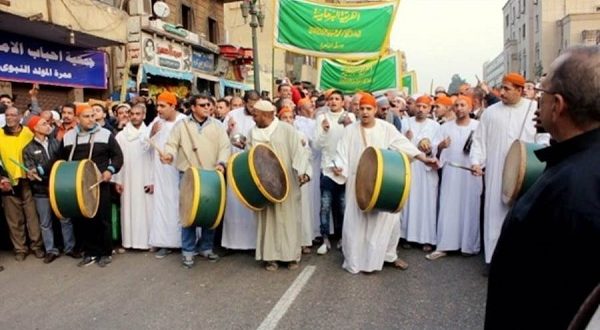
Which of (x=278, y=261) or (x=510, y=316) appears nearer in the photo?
(x=510, y=316)

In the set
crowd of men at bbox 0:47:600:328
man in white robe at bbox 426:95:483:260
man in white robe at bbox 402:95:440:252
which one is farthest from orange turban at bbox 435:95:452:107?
man in white robe at bbox 426:95:483:260

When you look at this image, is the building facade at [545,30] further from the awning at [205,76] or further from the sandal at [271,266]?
the sandal at [271,266]

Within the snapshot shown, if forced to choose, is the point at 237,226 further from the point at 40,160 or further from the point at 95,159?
the point at 40,160

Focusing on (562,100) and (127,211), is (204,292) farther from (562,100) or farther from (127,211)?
(562,100)

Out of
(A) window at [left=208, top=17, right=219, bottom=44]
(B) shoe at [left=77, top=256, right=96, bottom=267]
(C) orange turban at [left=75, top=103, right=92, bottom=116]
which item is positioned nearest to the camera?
(B) shoe at [left=77, top=256, right=96, bottom=267]

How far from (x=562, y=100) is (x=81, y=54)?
13.5m

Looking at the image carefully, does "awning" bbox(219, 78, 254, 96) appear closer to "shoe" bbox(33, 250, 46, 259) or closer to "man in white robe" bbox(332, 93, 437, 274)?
"shoe" bbox(33, 250, 46, 259)

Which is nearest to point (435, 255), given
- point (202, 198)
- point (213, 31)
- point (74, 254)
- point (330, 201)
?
point (330, 201)

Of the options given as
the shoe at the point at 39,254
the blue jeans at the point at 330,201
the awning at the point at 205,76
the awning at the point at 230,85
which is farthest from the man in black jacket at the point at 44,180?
the awning at the point at 230,85

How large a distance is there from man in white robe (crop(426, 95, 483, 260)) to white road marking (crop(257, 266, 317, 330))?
59.7 inches

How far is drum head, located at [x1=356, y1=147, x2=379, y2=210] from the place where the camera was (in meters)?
5.19

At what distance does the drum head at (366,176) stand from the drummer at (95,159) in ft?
9.04

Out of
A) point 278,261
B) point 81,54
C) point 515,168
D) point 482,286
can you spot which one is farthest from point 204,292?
point 81,54

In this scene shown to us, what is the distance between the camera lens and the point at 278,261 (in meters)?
5.89
